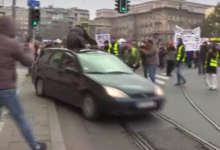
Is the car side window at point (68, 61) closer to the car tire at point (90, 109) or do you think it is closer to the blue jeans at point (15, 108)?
the car tire at point (90, 109)

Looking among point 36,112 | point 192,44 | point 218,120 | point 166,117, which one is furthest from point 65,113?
point 192,44

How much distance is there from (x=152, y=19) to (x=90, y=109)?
8981 cm

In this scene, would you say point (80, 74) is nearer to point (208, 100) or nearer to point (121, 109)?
point (121, 109)

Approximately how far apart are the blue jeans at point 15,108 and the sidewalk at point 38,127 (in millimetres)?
603

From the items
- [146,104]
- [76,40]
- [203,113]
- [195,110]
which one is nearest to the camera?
[146,104]

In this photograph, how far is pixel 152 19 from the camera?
312 ft

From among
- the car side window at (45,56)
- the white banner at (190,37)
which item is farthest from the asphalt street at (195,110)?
the white banner at (190,37)

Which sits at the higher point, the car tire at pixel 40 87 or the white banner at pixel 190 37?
the white banner at pixel 190 37

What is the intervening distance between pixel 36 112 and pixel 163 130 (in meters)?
3.00

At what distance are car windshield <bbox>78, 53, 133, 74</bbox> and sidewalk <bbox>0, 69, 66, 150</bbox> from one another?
1.29 m

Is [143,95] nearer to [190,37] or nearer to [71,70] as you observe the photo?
[71,70]

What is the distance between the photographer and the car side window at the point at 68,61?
8.38m

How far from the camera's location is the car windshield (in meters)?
8.05

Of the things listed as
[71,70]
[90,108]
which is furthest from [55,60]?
[90,108]
